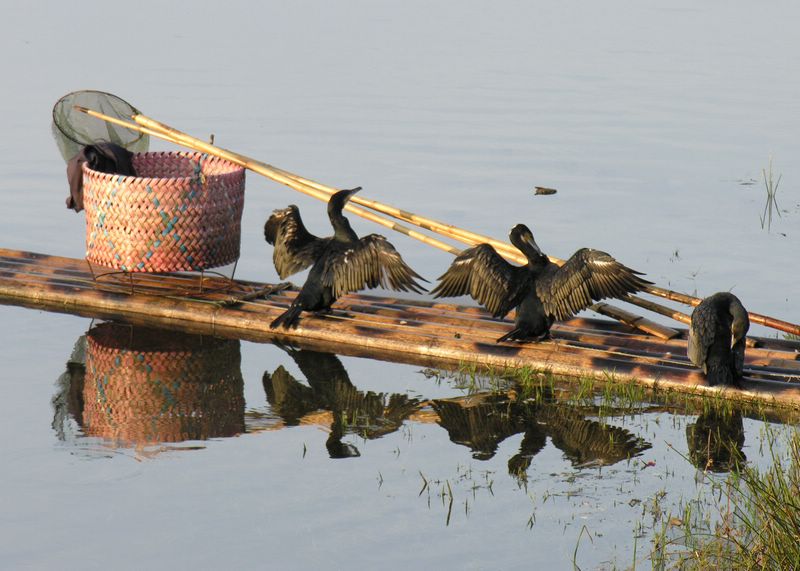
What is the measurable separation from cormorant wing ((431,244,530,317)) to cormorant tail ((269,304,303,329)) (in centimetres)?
128

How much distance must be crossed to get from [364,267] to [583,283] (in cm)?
167

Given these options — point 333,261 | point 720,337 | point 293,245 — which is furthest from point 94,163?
point 720,337

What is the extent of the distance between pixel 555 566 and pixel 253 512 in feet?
5.28

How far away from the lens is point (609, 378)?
8.84m

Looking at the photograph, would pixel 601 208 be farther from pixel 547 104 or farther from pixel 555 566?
pixel 555 566

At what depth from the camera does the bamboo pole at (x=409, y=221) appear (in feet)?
31.2

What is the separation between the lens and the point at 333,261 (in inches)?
384

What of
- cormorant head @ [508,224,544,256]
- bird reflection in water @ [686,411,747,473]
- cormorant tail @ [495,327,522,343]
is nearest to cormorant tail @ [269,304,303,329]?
cormorant tail @ [495,327,522,343]

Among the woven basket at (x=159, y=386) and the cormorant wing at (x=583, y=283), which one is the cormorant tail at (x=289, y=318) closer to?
the woven basket at (x=159, y=386)

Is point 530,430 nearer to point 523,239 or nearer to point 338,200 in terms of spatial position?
point 523,239

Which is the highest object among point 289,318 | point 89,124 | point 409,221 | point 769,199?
point 769,199

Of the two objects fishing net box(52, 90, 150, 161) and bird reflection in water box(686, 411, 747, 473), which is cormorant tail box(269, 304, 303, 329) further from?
bird reflection in water box(686, 411, 747, 473)

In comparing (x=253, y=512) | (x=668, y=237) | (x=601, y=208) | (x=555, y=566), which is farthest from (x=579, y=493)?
(x=601, y=208)

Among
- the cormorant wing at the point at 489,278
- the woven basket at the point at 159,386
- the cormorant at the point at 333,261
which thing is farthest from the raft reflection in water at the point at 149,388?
the cormorant wing at the point at 489,278
